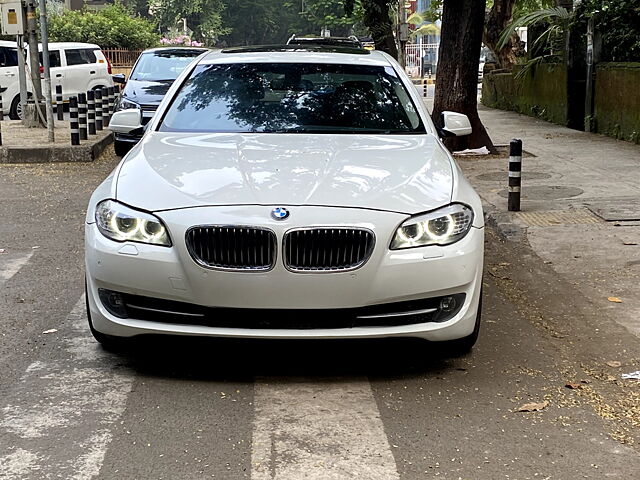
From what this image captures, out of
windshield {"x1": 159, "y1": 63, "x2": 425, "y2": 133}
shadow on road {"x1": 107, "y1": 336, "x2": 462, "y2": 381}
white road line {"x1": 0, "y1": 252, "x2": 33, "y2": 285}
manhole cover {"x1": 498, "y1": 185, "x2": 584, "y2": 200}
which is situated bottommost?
manhole cover {"x1": 498, "y1": 185, "x2": 584, "y2": 200}

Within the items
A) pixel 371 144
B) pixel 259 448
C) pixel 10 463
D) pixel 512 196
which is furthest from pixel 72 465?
pixel 512 196

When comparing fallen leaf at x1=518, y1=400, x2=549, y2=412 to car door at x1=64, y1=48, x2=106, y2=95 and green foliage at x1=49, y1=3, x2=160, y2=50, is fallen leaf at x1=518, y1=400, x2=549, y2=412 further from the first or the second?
green foliage at x1=49, y1=3, x2=160, y2=50

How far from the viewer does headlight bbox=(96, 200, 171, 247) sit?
4684mm

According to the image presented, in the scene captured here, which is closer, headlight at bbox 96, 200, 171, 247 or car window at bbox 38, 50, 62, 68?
headlight at bbox 96, 200, 171, 247

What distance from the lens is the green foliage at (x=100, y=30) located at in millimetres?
44438

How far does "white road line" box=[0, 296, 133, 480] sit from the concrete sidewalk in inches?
128

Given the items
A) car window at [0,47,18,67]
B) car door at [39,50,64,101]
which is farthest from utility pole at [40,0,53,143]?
car door at [39,50,64,101]

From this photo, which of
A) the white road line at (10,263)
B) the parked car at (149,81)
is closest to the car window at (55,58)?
the parked car at (149,81)

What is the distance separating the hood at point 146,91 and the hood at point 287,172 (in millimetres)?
9987

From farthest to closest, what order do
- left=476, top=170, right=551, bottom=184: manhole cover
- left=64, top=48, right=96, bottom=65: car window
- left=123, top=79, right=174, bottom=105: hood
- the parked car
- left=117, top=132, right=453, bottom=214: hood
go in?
1. left=64, top=48, right=96, bottom=65: car window
2. left=123, top=79, right=174, bottom=105: hood
3. the parked car
4. left=476, top=170, right=551, bottom=184: manhole cover
5. left=117, top=132, right=453, bottom=214: hood

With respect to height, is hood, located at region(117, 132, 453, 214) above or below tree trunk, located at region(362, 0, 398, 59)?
below

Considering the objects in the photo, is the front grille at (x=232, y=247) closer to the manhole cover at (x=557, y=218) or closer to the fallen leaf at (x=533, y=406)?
the fallen leaf at (x=533, y=406)

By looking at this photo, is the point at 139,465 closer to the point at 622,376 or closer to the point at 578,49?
the point at 622,376

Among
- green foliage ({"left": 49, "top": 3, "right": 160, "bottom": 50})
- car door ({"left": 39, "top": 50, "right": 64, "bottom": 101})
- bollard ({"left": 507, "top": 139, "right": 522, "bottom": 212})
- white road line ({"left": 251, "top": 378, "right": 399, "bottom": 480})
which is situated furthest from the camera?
green foliage ({"left": 49, "top": 3, "right": 160, "bottom": 50})
